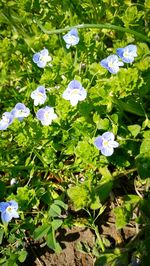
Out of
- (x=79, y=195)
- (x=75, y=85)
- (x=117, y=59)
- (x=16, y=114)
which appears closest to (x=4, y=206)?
(x=79, y=195)

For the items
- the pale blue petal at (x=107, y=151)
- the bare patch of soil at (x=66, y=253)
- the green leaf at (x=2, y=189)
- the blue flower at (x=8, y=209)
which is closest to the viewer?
the pale blue petal at (x=107, y=151)

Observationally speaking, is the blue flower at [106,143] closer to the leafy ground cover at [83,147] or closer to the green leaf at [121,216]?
the leafy ground cover at [83,147]

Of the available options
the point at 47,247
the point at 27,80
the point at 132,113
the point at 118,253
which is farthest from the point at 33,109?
the point at 118,253

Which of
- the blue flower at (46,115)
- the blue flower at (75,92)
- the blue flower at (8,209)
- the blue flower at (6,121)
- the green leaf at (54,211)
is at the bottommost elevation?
the green leaf at (54,211)

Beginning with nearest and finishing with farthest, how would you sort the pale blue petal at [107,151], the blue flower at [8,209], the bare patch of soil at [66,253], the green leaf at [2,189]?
the pale blue petal at [107,151] → the blue flower at [8,209] → the bare patch of soil at [66,253] → the green leaf at [2,189]

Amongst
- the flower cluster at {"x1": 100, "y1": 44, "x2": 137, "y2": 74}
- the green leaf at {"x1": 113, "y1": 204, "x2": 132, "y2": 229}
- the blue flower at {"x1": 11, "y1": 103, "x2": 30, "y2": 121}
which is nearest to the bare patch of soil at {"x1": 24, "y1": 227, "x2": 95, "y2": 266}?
the green leaf at {"x1": 113, "y1": 204, "x2": 132, "y2": 229}

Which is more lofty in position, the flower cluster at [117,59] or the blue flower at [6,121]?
the flower cluster at [117,59]

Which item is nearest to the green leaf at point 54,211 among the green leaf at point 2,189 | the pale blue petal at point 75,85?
the green leaf at point 2,189

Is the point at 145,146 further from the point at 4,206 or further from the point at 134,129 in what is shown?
the point at 4,206

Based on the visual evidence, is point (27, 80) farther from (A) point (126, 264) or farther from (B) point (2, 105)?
(A) point (126, 264)
